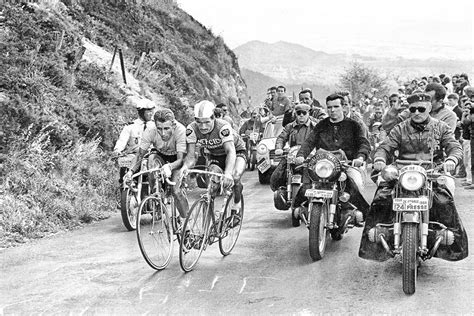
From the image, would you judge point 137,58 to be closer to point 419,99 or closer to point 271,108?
point 271,108

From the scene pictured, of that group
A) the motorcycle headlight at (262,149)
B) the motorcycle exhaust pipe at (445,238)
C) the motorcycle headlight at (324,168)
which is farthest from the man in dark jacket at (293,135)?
the motorcycle exhaust pipe at (445,238)

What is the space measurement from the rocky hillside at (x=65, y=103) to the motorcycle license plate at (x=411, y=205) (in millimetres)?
5734

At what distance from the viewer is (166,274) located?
7.64 m

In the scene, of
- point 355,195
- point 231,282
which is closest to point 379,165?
point 355,195

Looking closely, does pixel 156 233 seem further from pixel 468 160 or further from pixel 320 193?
pixel 468 160

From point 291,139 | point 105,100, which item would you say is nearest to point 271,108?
point 105,100

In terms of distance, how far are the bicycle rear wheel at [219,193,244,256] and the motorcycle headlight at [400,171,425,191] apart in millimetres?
2456

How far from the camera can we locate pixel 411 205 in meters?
6.56

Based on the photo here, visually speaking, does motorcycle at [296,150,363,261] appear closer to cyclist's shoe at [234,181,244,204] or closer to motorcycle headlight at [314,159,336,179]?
motorcycle headlight at [314,159,336,179]

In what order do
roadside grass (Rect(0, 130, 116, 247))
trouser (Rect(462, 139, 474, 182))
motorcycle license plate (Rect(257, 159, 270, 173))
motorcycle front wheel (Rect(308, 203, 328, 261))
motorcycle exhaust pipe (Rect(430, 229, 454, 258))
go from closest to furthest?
1. motorcycle exhaust pipe (Rect(430, 229, 454, 258))
2. motorcycle front wheel (Rect(308, 203, 328, 261))
3. roadside grass (Rect(0, 130, 116, 247))
4. motorcycle license plate (Rect(257, 159, 270, 173))
5. trouser (Rect(462, 139, 474, 182))

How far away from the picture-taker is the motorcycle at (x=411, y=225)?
21.3 ft

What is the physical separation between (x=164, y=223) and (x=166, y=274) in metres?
0.58

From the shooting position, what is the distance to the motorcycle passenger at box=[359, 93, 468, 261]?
705 cm

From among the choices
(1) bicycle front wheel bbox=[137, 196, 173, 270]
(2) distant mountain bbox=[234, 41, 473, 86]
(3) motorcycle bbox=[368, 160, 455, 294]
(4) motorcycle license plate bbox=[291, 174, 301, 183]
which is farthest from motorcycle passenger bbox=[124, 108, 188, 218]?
(2) distant mountain bbox=[234, 41, 473, 86]
